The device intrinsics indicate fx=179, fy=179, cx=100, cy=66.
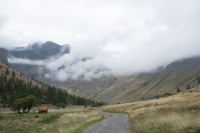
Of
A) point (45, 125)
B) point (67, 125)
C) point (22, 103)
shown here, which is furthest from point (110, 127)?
point (22, 103)

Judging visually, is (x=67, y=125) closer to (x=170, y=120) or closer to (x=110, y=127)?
(x=110, y=127)

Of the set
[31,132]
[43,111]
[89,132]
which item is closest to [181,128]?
[89,132]

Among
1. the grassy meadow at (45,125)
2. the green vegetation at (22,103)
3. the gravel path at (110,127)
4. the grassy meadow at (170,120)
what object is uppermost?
the green vegetation at (22,103)

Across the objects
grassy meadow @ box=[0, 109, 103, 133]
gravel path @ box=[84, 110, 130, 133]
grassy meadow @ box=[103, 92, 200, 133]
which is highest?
grassy meadow @ box=[103, 92, 200, 133]

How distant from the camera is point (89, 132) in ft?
91.1

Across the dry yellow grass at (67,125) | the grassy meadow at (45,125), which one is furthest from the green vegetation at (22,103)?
the dry yellow grass at (67,125)

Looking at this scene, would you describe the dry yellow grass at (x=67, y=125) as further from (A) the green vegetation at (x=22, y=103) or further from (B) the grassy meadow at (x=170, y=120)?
(A) the green vegetation at (x=22, y=103)

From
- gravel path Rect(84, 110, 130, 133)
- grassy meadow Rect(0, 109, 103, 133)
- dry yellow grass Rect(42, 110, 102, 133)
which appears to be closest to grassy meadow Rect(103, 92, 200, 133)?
gravel path Rect(84, 110, 130, 133)

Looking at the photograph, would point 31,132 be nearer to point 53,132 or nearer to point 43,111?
point 53,132

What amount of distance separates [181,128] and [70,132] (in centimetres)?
1676

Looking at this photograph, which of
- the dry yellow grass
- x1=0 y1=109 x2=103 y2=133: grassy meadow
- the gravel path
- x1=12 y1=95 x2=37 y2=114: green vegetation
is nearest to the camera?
the gravel path

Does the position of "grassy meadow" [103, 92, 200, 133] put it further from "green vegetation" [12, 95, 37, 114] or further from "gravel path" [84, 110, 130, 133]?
"green vegetation" [12, 95, 37, 114]

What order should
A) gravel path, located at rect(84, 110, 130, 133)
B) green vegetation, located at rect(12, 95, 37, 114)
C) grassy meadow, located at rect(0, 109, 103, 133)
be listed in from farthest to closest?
green vegetation, located at rect(12, 95, 37, 114)
grassy meadow, located at rect(0, 109, 103, 133)
gravel path, located at rect(84, 110, 130, 133)

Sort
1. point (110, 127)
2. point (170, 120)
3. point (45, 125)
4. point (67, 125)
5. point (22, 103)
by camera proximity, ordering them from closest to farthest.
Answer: point (170, 120) → point (110, 127) → point (45, 125) → point (67, 125) → point (22, 103)
